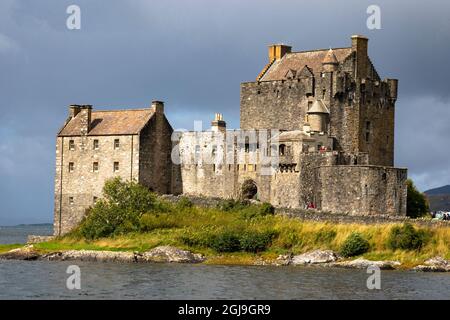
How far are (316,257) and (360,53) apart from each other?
19728mm

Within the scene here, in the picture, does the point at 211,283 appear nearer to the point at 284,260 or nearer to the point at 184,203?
the point at 284,260

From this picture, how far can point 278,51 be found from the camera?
85.6m

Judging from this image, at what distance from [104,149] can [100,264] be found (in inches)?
687

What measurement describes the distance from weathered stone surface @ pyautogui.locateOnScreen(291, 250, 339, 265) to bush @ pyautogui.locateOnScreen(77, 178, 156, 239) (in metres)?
12.6

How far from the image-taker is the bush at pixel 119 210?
241 ft

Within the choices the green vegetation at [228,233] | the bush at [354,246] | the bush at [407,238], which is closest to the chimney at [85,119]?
the green vegetation at [228,233]

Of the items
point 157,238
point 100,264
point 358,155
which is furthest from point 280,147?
point 100,264

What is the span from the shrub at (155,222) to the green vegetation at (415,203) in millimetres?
15680

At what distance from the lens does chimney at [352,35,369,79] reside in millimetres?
79125

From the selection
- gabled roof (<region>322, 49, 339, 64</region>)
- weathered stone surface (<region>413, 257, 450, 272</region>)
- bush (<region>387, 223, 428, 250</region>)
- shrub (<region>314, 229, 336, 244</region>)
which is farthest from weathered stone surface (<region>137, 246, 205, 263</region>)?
gabled roof (<region>322, 49, 339, 64</region>)

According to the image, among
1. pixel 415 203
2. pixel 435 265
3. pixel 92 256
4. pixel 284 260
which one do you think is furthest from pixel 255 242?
pixel 415 203

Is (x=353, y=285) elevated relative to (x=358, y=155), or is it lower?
lower

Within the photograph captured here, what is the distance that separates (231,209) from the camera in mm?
74688
